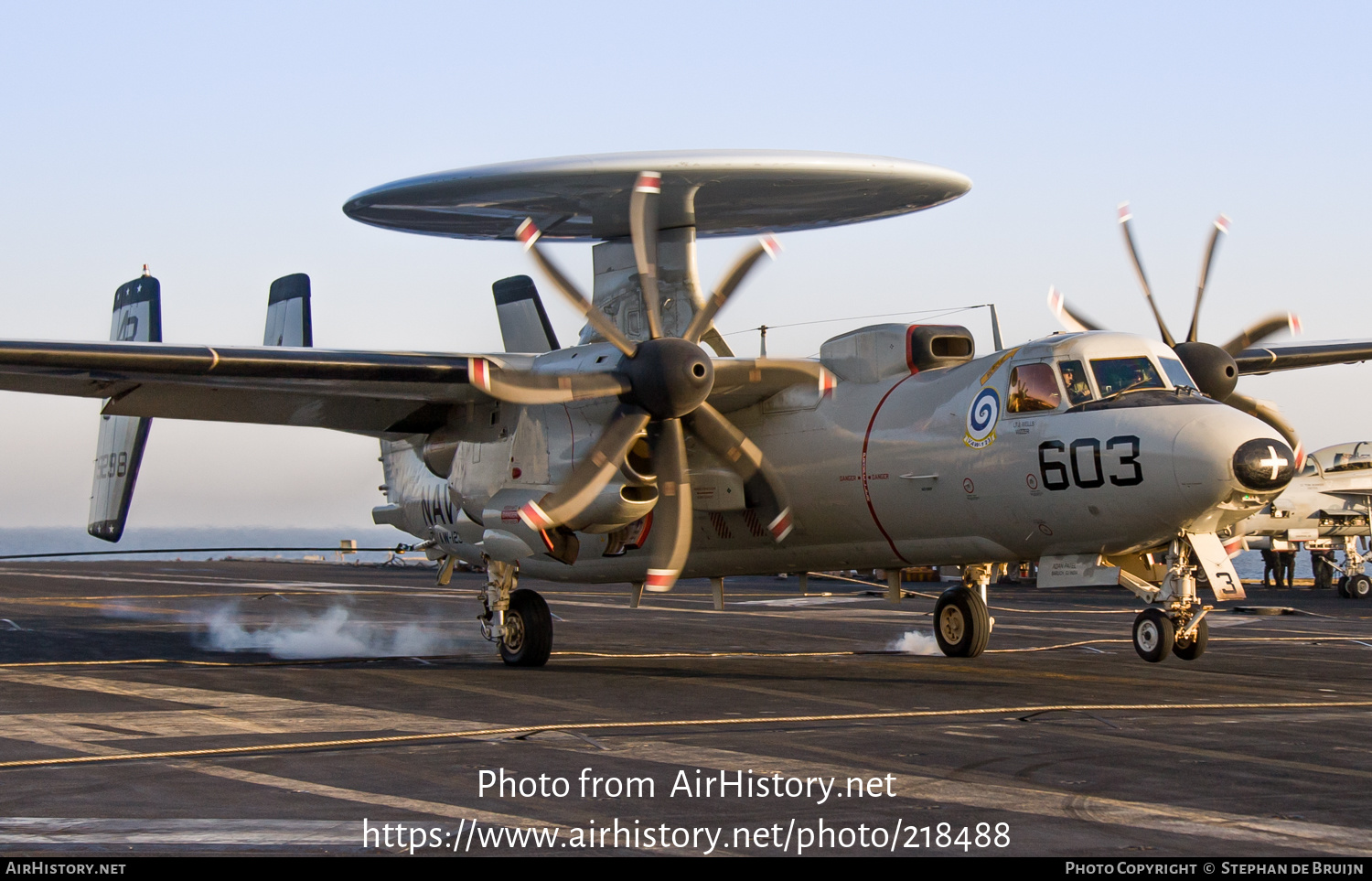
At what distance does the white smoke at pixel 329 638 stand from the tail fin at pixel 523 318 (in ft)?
16.1

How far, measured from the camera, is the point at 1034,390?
15.7 meters

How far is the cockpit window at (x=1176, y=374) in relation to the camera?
51.4 feet

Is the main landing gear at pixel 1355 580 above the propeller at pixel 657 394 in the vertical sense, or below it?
below

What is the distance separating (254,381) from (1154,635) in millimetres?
10844

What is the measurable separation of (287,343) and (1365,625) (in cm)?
2083

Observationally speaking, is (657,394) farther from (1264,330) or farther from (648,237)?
(1264,330)

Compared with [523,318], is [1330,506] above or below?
below

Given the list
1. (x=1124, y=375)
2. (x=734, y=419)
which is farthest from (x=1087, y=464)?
(x=734, y=419)

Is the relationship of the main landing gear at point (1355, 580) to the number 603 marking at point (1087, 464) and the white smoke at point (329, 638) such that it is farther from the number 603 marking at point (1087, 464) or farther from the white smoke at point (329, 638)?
the number 603 marking at point (1087, 464)

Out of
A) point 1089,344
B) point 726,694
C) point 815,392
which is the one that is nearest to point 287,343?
point 815,392

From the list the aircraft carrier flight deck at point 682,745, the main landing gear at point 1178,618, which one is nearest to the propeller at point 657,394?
the aircraft carrier flight deck at point 682,745

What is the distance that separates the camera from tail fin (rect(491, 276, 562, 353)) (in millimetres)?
21484

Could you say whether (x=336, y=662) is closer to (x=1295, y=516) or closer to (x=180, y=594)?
(x=180, y=594)
